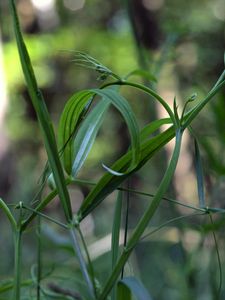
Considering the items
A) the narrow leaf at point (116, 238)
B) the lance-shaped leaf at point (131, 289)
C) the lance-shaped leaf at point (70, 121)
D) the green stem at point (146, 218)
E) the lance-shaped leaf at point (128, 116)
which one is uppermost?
the lance-shaped leaf at point (70, 121)

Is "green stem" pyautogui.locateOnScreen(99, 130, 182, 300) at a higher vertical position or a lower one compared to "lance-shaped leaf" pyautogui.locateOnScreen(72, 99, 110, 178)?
lower

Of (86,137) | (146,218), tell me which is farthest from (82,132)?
(146,218)

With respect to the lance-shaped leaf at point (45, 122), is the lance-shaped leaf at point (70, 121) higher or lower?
higher

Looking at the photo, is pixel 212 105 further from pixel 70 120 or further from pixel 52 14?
pixel 52 14

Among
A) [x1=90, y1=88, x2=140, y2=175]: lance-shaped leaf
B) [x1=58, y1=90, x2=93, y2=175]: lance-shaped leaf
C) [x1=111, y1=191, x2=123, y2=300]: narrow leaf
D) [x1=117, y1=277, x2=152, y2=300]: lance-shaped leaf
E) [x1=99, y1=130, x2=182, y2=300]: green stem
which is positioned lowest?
[x1=117, y1=277, x2=152, y2=300]: lance-shaped leaf

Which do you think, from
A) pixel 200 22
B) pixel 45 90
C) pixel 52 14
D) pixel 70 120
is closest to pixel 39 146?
pixel 45 90

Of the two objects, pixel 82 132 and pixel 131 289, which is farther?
pixel 82 132

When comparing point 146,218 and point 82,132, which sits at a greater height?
point 82,132

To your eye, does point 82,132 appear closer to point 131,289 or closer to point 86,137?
point 86,137
